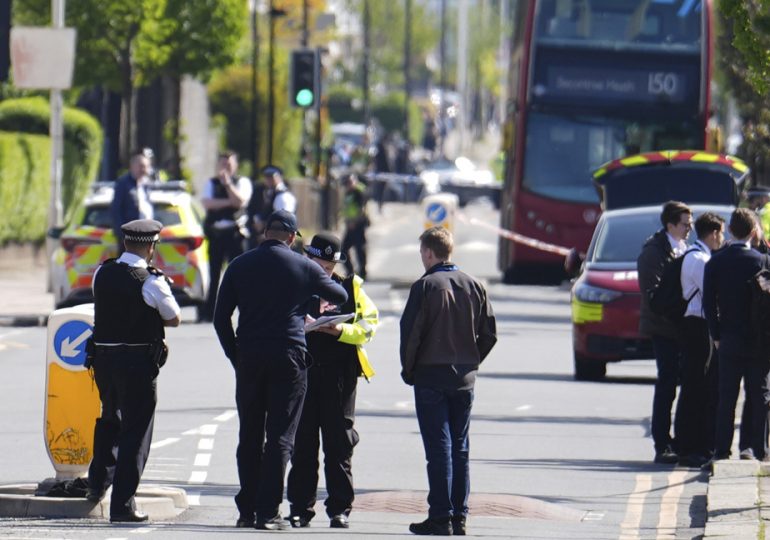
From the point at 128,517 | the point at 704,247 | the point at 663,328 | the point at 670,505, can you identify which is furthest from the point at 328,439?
the point at 704,247

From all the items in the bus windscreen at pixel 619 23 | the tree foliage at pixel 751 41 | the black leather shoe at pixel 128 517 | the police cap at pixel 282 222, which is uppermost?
the tree foliage at pixel 751 41

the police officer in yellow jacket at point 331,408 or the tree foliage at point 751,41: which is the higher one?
the tree foliage at point 751,41

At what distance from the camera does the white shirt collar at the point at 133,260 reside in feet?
37.0

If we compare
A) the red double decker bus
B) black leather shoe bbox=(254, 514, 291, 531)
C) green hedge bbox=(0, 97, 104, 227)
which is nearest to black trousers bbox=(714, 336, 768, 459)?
black leather shoe bbox=(254, 514, 291, 531)

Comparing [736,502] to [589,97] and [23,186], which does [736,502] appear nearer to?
[589,97]

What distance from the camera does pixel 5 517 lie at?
11258 millimetres

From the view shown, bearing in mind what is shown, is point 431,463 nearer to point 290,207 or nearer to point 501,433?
point 501,433

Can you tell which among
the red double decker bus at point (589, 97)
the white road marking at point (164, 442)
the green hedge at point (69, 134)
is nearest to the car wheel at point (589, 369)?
the white road marking at point (164, 442)

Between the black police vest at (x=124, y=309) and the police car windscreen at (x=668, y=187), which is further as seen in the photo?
the police car windscreen at (x=668, y=187)

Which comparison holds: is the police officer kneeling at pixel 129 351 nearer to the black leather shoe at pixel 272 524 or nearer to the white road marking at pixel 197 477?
the black leather shoe at pixel 272 524

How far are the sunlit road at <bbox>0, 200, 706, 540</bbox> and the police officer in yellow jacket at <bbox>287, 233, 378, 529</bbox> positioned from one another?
173 mm

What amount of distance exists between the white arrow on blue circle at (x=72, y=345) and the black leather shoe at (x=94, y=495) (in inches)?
32.6

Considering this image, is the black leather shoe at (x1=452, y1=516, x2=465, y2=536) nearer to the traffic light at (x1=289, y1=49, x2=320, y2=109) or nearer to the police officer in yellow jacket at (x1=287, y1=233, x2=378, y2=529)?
the police officer in yellow jacket at (x1=287, y1=233, x2=378, y2=529)

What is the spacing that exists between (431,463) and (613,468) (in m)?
3.26
